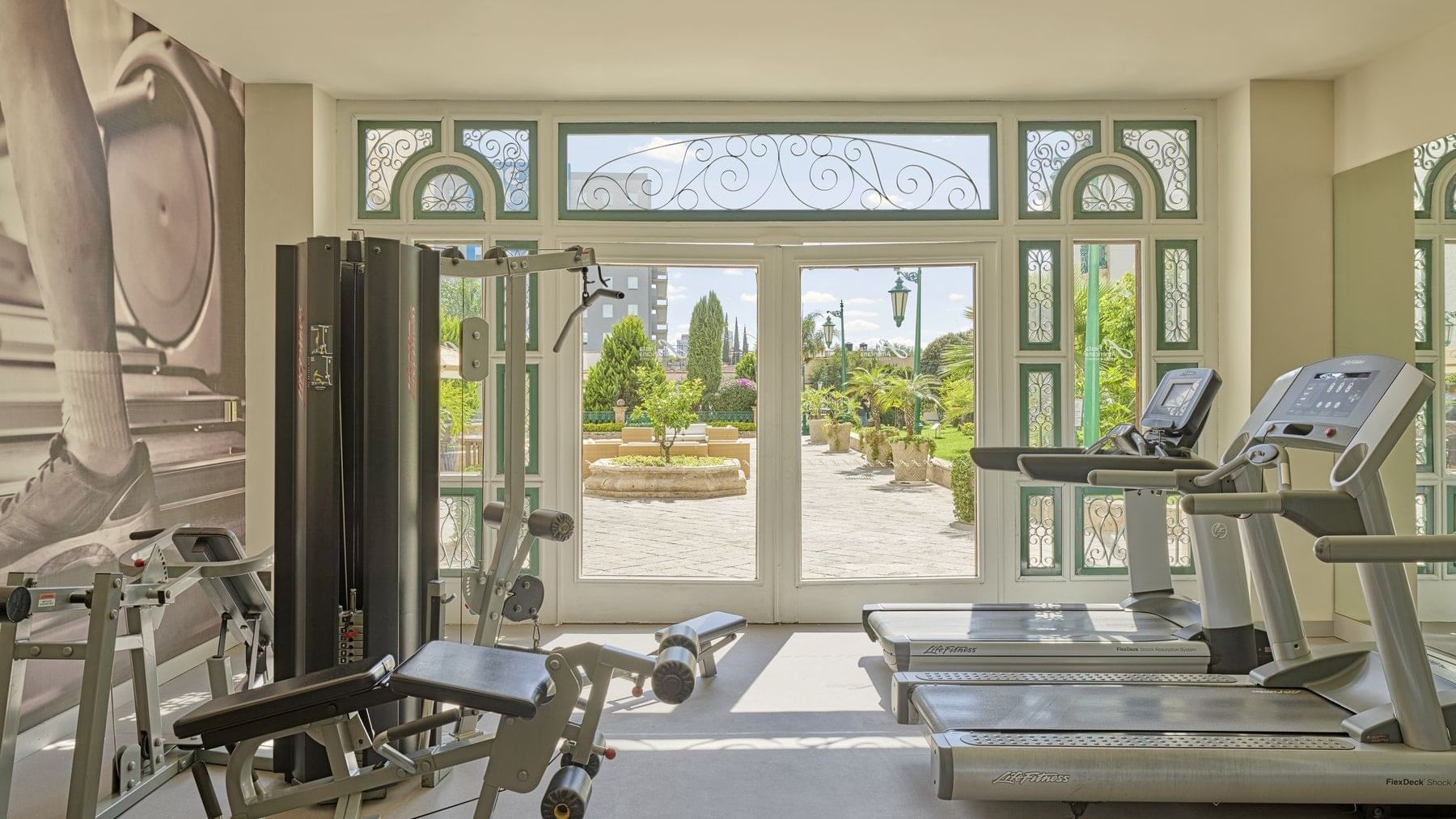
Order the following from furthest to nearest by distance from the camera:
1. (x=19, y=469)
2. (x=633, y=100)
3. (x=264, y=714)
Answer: (x=633, y=100) < (x=19, y=469) < (x=264, y=714)

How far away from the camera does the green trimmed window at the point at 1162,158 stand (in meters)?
5.21

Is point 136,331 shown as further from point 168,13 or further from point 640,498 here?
point 640,498

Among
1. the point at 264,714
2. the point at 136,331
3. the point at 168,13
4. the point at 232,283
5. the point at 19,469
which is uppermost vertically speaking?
the point at 168,13

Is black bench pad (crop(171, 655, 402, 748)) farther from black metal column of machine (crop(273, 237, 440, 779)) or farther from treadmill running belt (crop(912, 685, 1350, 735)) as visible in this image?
treadmill running belt (crop(912, 685, 1350, 735))

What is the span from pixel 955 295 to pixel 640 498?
2094 millimetres

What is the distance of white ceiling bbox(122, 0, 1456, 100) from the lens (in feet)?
13.1

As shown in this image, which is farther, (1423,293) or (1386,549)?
(1423,293)

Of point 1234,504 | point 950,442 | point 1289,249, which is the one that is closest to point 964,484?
point 950,442

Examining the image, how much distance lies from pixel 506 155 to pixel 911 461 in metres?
2.81

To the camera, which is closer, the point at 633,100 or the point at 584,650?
the point at 584,650

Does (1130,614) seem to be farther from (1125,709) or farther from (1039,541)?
(1125,709)

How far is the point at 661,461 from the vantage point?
17.3 feet

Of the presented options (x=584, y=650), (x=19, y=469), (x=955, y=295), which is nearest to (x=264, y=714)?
(x=584, y=650)

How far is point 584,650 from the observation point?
2.35 meters
